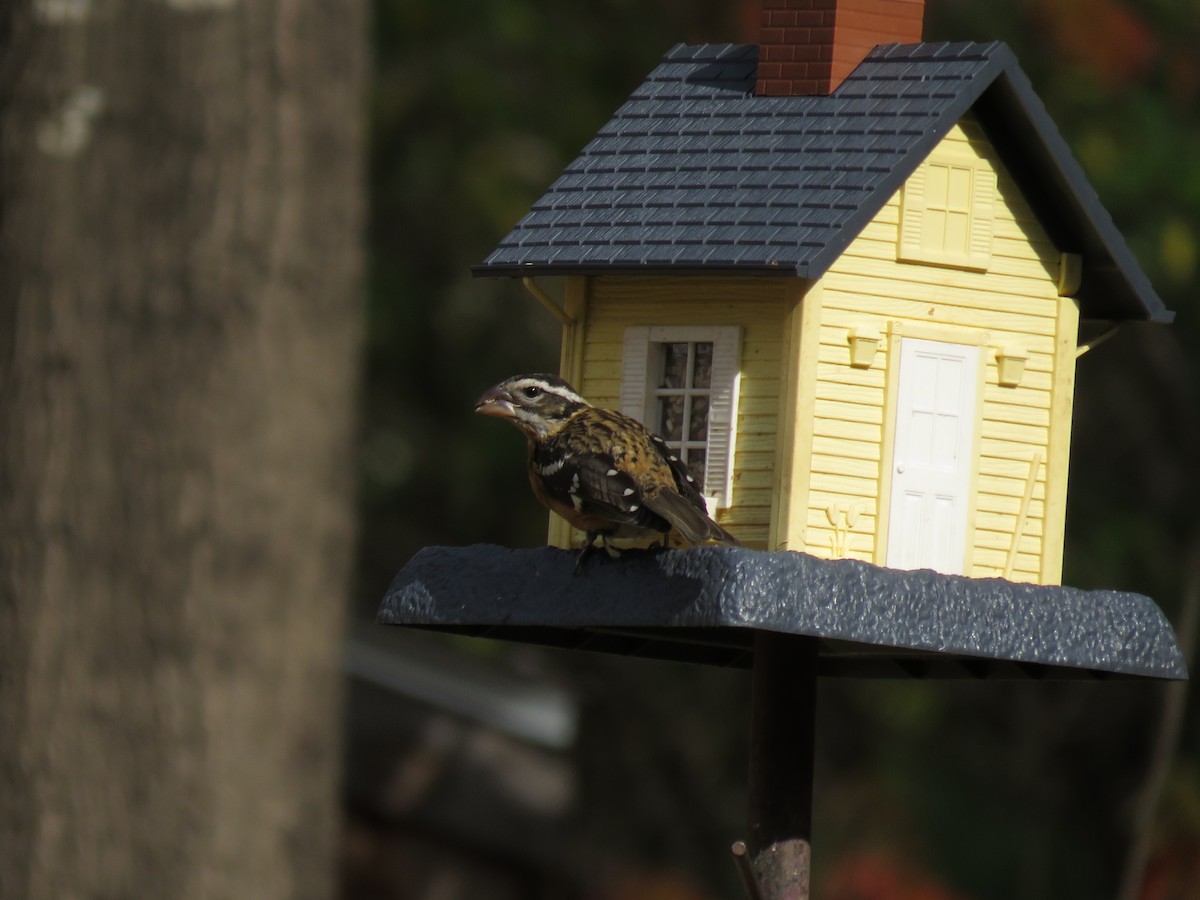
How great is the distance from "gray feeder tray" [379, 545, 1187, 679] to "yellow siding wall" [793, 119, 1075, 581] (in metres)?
0.24

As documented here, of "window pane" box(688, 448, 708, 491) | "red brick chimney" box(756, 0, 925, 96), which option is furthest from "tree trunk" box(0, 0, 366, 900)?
"red brick chimney" box(756, 0, 925, 96)

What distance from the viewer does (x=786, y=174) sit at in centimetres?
482

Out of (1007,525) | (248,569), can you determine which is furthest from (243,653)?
(1007,525)

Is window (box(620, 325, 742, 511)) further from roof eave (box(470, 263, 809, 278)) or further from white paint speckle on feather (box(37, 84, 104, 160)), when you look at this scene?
white paint speckle on feather (box(37, 84, 104, 160))

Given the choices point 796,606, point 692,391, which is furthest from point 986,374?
point 796,606

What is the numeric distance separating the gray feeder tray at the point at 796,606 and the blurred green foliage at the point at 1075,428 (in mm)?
6199

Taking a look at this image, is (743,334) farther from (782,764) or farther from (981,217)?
(782,764)

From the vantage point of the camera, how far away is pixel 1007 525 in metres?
4.96

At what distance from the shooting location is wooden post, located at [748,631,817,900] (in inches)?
189

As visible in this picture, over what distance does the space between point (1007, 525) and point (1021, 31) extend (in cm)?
824

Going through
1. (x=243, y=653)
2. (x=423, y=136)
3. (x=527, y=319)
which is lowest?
(x=243, y=653)

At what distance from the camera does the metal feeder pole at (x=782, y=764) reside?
481 cm

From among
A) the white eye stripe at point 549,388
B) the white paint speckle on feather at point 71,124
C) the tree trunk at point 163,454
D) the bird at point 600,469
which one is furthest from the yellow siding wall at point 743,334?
the white paint speckle on feather at point 71,124

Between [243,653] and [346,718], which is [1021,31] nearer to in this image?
[346,718]
